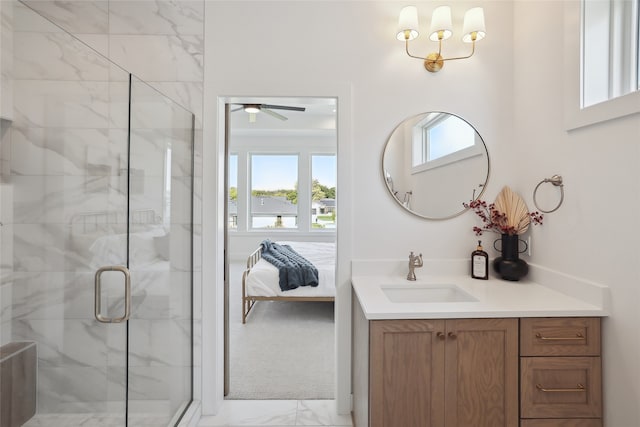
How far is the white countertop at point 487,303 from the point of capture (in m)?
1.46

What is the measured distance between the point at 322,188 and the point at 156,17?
4.90 m

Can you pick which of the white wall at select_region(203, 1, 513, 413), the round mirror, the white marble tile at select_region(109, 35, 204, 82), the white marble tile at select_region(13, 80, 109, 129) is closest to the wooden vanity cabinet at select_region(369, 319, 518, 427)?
the white wall at select_region(203, 1, 513, 413)

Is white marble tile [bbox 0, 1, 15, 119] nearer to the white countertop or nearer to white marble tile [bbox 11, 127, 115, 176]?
white marble tile [bbox 11, 127, 115, 176]

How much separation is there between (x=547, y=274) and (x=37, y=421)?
2.44 meters

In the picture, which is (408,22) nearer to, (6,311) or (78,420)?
(6,311)

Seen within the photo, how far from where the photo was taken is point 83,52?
4.51 ft

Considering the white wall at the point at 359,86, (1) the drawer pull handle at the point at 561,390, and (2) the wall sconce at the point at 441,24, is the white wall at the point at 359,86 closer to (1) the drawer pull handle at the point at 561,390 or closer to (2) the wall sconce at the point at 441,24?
(2) the wall sconce at the point at 441,24

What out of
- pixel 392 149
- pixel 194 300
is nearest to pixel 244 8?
pixel 392 149

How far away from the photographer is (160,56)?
2.04 m

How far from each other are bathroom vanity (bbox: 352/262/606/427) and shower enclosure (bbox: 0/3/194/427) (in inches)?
44.0

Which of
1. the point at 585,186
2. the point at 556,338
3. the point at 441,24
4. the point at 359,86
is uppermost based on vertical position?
the point at 441,24

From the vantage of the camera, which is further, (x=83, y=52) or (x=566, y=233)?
(x=566, y=233)

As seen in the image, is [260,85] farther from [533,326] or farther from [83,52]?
[533,326]

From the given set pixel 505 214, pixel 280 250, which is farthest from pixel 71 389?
pixel 280 250
